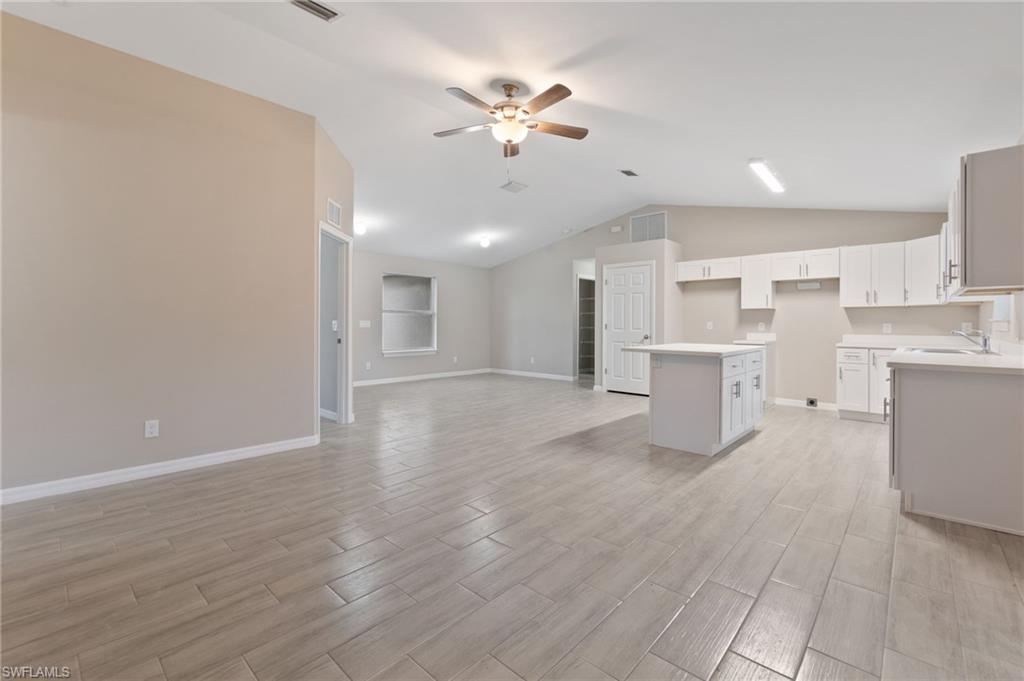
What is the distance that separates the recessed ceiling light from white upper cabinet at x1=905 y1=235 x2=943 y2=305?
1548 millimetres

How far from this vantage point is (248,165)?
3746 mm

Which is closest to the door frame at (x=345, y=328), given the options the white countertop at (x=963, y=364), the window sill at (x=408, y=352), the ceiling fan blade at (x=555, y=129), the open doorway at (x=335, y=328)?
the open doorway at (x=335, y=328)

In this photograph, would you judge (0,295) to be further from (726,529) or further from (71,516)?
(726,529)

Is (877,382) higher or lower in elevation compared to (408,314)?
lower

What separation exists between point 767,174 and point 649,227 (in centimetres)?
284

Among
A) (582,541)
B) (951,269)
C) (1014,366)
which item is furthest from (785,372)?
(582,541)

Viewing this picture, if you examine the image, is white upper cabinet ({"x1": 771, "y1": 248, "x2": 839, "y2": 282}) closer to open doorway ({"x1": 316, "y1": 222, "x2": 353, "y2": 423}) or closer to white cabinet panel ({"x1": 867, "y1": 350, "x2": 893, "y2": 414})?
white cabinet panel ({"x1": 867, "y1": 350, "x2": 893, "y2": 414})

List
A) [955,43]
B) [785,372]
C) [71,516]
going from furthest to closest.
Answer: [785,372] → [71,516] → [955,43]

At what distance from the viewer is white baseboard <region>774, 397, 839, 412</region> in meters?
5.87

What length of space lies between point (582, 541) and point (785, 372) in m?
5.29

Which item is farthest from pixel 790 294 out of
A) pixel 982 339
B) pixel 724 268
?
pixel 982 339

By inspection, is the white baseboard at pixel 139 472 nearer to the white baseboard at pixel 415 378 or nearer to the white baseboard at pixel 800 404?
the white baseboard at pixel 415 378

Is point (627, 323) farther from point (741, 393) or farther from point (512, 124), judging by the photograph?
point (512, 124)

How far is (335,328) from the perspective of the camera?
5.12m
